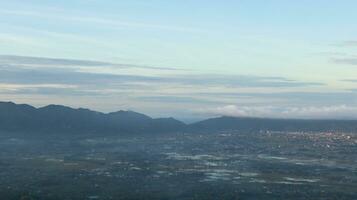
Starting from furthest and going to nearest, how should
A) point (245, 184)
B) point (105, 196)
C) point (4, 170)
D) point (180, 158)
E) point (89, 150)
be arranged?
point (89, 150) < point (180, 158) < point (4, 170) < point (245, 184) < point (105, 196)

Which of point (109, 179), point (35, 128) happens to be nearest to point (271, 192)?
point (109, 179)

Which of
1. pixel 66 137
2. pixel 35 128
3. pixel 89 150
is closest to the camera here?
pixel 89 150

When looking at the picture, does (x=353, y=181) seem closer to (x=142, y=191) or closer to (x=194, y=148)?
(x=142, y=191)

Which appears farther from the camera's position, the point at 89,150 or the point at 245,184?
the point at 89,150

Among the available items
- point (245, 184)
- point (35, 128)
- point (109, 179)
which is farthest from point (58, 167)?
point (35, 128)

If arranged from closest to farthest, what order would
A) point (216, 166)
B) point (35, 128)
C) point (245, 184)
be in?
point (245, 184)
point (216, 166)
point (35, 128)

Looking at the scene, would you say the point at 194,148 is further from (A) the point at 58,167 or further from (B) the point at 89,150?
(A) the point at 58,167

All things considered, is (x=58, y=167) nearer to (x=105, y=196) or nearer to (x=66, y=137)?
(x=105, y=196)

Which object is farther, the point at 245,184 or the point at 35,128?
the point at 35,128

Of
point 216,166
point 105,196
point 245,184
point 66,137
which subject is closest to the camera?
point 105,196
